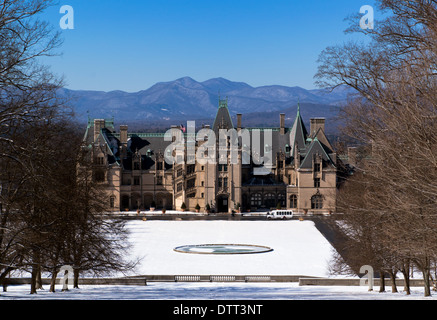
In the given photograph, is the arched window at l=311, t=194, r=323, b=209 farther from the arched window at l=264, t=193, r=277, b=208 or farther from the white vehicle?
the white vehicle

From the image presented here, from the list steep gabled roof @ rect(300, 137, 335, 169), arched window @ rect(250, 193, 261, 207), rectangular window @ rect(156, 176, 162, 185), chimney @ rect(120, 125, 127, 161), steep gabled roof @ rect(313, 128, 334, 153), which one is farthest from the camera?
chimney @ rect(120, 125, 127, 161)

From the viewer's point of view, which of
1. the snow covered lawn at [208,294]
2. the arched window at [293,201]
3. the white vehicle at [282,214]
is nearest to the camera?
the snow covered lawn at [208,294]

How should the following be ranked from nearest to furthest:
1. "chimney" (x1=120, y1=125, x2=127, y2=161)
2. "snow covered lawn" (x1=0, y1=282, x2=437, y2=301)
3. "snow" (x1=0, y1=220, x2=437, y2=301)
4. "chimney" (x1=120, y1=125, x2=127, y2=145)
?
"snow covered lawn" (x1=0, y1=282, x2=437, y2=301) → "snow" (x1=0, y1=220, x2=437, y2=301) → "chimney" (x1=120, y1=125, x2=127, y2=161) → "chimney" (x1=120, y1=125, x2=127, y2=145)

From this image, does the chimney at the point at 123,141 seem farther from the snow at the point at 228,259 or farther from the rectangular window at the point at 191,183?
the snow at the point at 228,259

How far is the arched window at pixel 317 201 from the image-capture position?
80688 mm

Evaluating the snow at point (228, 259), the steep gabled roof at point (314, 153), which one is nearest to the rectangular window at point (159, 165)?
the snow at point (228, 259)

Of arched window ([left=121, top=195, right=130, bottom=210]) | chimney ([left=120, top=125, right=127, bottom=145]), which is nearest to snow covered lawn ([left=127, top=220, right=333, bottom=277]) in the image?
arched window ([left=121, top=195, right=130, bottom=210])

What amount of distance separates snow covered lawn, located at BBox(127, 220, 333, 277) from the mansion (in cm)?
1162

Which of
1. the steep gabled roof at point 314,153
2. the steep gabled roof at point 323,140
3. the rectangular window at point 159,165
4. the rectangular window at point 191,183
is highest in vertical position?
the steep gabled roof at point 323,140

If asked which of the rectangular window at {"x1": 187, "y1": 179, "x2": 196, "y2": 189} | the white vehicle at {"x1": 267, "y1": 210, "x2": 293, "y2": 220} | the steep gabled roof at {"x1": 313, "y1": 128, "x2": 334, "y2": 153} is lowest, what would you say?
the white vehicle at {"x1": 267, "y1": 210, "x2": 293, "y2": 220}

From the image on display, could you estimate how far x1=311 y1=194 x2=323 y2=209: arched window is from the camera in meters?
80.7

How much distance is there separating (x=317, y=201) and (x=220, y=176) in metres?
12.6

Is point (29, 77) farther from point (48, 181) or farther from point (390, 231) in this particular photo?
point (390, 231)

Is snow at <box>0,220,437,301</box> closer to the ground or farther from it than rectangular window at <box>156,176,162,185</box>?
closer to the ground
